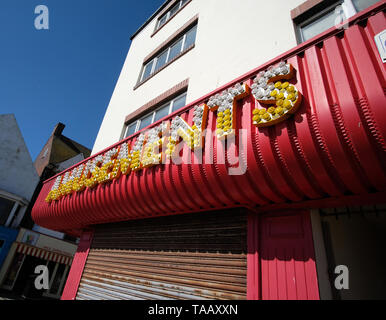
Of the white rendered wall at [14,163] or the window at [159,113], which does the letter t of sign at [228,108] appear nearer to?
the window at [159,113]

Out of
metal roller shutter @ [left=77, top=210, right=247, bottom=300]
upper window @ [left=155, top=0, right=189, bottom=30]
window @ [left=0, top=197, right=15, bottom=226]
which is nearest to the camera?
metal roller shutter @ [left=77, top=210, right=247, bottom=300]

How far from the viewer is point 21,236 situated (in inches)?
690

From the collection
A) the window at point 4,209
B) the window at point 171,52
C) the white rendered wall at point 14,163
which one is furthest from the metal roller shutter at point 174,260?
the white rendered wall at point 14,163

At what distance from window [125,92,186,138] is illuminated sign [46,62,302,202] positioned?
6.48 ft

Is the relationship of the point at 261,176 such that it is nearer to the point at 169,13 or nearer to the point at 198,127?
the point at 198,127

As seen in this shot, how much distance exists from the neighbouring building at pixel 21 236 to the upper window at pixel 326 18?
72.0 feet

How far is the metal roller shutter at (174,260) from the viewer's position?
3307 mm

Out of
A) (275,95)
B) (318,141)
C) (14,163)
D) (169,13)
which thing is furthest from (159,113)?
(14,163)

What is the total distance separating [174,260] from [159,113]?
4.69 metres

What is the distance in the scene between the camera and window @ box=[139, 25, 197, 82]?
7910 millimetres

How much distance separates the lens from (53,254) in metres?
18.8

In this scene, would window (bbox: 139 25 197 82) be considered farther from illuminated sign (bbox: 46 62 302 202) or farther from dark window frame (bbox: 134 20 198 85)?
illuminated sign (bbox: 46 62 302 202)

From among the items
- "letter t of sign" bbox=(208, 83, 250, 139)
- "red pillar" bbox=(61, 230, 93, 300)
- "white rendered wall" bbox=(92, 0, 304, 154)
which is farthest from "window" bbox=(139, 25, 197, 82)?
"red pillar" bbox=(61, 230, 93, 300)
